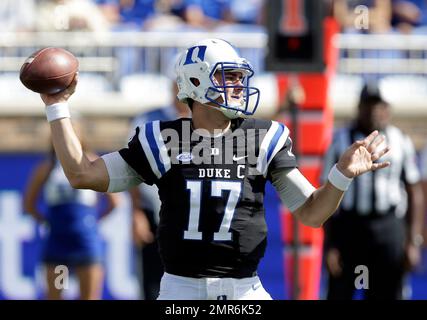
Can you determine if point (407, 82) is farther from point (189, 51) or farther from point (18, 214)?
point (189, 51)

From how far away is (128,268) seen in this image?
376 inches

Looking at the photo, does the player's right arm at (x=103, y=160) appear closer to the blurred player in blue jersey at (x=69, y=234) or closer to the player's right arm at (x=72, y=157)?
the player's right arm at (x=72, y=157)

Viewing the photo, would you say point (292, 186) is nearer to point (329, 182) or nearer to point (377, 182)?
point (329, 182)

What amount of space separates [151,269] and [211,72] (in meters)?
3.43

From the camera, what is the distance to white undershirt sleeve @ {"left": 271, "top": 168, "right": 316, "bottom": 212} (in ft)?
15.6

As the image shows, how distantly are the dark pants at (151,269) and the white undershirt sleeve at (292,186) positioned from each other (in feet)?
10.6

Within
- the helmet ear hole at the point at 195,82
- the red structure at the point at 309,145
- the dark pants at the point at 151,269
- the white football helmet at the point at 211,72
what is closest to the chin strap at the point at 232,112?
the white football helmet at the point at 211,72

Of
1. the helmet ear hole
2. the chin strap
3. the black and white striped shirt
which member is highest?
the helmet ear hole

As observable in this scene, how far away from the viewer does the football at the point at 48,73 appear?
4.67 meters

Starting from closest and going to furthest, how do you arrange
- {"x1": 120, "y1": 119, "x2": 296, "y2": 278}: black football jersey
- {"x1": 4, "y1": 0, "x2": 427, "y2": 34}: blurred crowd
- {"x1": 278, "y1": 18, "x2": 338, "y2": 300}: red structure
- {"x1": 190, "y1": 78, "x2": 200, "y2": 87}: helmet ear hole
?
{"x1": 120, "y1": 119, "x2": 296, "y2": 278}: black football jersey
{"x1": 190, "y1": 78, "x2": 200, "y2": 87}: helmet ear hole
{"x1": 278, "y1": 18, "x2": 338, "y2": 300}: red structure
{"x1": 4, "y1": 0, "x2": 427, "y2": 34}: blurred crowd

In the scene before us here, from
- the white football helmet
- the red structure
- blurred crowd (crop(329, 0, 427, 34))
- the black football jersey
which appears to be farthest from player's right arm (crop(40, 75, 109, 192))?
blurred crowd (crop(329, 0, 427, 34))

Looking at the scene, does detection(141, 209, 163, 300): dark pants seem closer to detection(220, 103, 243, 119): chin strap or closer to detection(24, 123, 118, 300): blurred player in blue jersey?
detection(24, 123, 118, 300): blurred player in blue jersey

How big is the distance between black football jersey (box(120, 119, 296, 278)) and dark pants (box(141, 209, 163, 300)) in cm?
323
